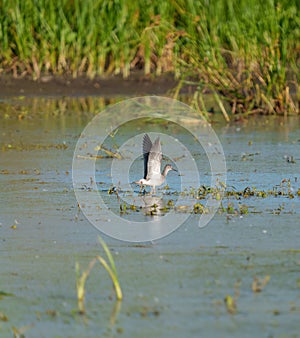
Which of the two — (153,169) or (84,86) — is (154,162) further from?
(84,86)

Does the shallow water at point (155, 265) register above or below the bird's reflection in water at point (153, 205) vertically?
below

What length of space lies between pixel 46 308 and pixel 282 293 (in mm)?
1003

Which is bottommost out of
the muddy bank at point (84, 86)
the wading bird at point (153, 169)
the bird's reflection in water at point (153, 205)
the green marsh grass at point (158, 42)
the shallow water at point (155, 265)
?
the shallow water at point (155, 265)

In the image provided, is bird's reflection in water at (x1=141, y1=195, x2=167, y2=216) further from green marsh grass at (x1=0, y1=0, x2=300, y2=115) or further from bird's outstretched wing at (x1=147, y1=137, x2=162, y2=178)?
green marsh grass at (x1=0, y1=0, x2=300, y2=115)

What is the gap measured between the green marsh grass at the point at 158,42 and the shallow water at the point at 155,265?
234 centimetres

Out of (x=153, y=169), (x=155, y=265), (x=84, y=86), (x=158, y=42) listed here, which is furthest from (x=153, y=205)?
(x=84, y=86)

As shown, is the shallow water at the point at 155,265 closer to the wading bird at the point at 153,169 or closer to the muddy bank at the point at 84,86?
the wading bird at the point at 153,169

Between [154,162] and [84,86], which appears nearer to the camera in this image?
[154,162]

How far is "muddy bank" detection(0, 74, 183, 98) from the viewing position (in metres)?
13.3

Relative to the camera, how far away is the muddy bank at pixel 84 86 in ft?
43.8

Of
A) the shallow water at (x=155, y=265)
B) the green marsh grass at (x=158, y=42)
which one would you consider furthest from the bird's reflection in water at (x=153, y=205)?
the green marsh grass at (x=158, y=42)

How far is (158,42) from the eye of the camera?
1278 cm

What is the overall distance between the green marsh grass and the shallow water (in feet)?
7.68

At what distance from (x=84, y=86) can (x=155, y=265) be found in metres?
8.54
